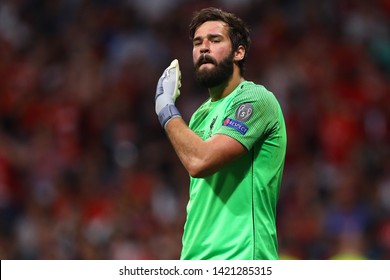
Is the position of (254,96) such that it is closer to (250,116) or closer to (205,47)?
(250,116)

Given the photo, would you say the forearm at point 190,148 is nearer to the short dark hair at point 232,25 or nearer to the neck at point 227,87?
the neck at point 227,87

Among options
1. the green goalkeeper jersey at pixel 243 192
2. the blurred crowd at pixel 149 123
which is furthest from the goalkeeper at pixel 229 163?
the blurred crowd at pixel 149 123

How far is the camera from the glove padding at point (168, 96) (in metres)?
3.96

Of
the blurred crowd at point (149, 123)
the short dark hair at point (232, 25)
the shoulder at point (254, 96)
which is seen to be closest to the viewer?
the shoulder at point (254, 96)

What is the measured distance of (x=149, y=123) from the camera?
8.73 metres

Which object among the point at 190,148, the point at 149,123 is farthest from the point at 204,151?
the point at 149,123

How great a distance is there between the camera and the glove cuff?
394cm

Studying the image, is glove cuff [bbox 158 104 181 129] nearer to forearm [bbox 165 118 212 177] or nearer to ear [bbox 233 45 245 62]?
forearm [bbox 165 118 212 177]

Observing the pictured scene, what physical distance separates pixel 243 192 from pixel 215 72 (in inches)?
21.0

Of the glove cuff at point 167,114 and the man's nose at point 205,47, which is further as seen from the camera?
the man's nose at point 205,47

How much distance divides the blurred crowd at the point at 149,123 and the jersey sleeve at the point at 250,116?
3.39 m

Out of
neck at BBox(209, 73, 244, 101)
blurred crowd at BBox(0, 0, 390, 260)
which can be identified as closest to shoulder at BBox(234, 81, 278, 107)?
neck at BBox(209, 73, 244, 101)

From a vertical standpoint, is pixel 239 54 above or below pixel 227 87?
above

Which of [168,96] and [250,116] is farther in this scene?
[168,96]
